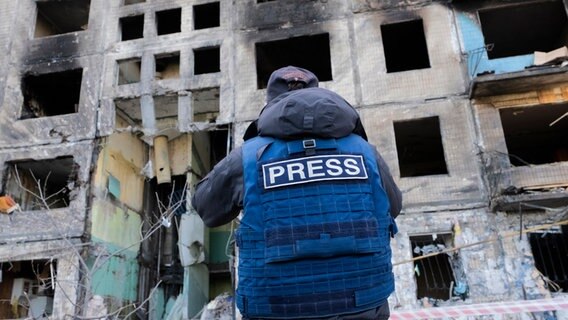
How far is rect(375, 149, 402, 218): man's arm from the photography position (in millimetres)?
2336

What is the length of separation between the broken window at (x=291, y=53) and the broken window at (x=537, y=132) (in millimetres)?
5203

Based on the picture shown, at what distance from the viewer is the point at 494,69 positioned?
10883 millimetres

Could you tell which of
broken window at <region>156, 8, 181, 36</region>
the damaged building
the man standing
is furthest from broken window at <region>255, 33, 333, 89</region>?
the man standing

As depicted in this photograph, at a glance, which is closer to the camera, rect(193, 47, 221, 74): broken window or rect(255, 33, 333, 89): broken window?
rect(255, 33, 333, 89): broken window

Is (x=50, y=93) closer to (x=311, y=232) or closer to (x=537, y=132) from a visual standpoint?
(x=537, y=132)

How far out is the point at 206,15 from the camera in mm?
14266

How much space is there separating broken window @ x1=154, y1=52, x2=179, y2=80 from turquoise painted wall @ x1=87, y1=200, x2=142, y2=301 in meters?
3.99

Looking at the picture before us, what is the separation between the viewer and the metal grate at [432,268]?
10352 millimetres

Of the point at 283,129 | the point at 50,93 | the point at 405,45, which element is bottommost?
the point at 283,129

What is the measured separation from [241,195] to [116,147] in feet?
38.9

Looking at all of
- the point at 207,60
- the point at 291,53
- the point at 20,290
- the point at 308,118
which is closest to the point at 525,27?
the point at 291,53

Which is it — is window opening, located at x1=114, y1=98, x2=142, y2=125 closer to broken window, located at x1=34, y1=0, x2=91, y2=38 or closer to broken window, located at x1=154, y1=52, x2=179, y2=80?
broken window, located at x1=154, y1=52, x2=179, y2=80

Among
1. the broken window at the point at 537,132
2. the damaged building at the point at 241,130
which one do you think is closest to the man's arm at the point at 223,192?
the damaged building at the point at 241,130

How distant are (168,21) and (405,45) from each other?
7190 mm
